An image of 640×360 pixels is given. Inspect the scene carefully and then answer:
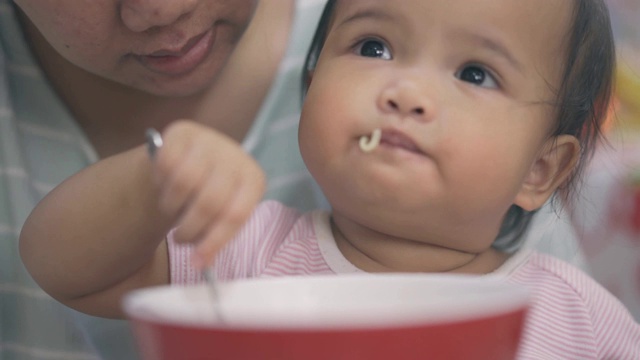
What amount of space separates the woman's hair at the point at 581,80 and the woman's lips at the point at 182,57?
0.14 metres

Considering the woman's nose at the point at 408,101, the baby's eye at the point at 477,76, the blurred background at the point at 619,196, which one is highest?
the woman's nose at the point at 408,101

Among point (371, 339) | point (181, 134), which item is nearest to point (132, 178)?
point (181, 134)

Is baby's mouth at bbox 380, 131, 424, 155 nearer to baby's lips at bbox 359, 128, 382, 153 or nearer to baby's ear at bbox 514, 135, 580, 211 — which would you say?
baby's lips at bbox 359, 128, 382, 153

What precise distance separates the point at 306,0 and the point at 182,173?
24.7 inches

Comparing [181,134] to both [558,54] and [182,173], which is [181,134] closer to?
[182,173]

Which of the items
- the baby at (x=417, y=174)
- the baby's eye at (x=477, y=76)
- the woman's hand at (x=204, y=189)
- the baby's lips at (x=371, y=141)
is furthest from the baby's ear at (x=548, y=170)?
the woman's hand at (x=204, y=189)

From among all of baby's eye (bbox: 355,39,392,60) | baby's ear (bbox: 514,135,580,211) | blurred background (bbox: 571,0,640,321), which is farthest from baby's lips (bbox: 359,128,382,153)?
blurred background (bbox: 571,0,640,321)

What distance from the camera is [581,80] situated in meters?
0.99

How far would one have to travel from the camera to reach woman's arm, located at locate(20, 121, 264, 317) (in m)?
0.64

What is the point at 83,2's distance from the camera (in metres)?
0.94

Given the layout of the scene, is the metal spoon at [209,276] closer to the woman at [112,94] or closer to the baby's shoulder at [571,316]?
the woman at [112,94]

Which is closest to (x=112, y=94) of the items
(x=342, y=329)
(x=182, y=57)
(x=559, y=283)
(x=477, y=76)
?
(x=182, y=57)

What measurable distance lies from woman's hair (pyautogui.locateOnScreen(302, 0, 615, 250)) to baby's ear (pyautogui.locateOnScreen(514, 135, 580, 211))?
0.02m

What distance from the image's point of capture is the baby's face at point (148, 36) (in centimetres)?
94
